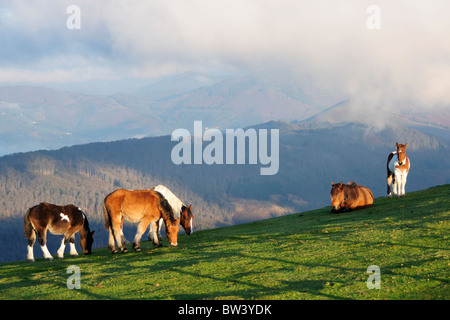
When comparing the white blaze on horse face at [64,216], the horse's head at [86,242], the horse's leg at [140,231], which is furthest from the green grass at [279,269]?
the horse's head at [86,242]

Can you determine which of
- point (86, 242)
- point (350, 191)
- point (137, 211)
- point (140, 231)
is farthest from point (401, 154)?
point (86, 242)

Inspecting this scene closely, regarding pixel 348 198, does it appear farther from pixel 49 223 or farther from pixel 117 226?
pixel 49 223

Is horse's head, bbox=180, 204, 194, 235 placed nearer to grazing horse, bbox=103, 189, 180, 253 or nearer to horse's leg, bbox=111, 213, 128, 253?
grazing horse, bbox=103, 189, 180, 253

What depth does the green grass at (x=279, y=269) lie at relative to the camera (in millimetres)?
13312

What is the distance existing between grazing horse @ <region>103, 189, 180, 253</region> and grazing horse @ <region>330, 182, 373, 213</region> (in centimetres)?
1241

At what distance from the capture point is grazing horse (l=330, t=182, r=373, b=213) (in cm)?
3092

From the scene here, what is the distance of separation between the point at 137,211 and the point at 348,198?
15.3 meters

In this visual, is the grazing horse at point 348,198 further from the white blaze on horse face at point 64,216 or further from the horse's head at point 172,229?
the white blaze on horse face at point 64,216
